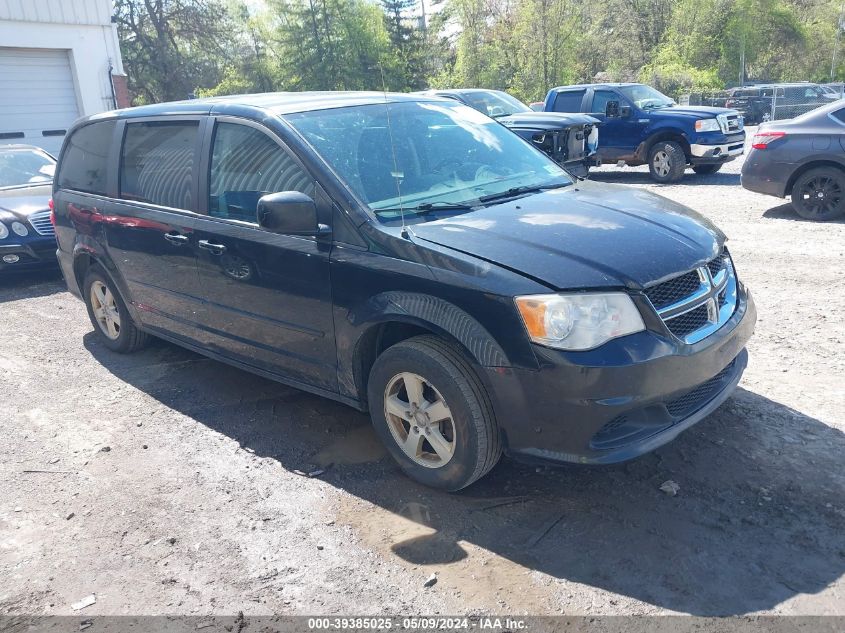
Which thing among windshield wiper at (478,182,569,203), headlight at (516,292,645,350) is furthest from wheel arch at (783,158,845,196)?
headlight at (516,292,645,350)

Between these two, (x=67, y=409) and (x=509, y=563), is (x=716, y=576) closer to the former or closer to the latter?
(x=509, y=563)

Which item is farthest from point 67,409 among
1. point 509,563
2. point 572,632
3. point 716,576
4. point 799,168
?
point 799,168

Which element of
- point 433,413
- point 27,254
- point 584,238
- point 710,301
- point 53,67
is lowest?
point 27,254

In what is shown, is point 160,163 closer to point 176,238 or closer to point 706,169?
point 176,238

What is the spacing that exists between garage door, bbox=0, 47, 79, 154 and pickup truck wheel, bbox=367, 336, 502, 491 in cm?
1448

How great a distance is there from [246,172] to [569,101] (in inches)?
448

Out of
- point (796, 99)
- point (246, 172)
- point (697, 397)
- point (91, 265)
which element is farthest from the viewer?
point (796, 99)

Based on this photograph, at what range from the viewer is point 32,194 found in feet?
29.1

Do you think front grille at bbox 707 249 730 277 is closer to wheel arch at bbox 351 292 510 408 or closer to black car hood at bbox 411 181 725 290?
black car hood at bbox 411 181 725 290

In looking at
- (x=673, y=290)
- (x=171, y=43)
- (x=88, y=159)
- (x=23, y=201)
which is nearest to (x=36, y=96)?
(x=23, y=201)

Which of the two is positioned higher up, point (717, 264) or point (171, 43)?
point (171, 43)

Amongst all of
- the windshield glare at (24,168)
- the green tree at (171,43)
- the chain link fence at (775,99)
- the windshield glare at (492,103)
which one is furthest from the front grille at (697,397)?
the green tree at (171,43)

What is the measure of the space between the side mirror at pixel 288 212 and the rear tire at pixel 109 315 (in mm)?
2411

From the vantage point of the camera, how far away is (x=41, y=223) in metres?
8.27
